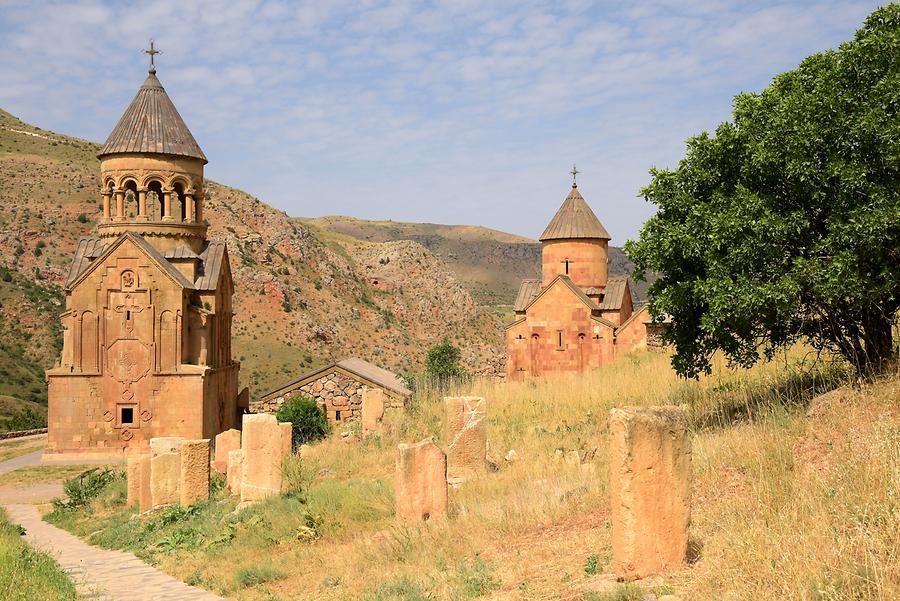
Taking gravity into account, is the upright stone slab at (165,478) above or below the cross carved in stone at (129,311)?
below

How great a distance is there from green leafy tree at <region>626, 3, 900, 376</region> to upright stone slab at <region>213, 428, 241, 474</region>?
9155 mm

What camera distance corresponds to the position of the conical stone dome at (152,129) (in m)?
26.5

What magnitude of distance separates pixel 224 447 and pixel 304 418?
9.70 m

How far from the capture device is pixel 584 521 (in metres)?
7.60

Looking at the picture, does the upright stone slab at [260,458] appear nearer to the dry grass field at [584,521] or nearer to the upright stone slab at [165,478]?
the dry grass field at [584,521]

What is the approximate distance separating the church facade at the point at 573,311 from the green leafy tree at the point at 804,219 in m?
14.7

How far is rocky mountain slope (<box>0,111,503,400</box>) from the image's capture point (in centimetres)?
5131

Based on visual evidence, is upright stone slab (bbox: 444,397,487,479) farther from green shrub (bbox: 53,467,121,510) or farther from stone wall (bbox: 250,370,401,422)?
stone wall (bbox: 250,370,401,422)

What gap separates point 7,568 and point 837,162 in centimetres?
1007

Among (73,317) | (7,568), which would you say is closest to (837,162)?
(7,568)

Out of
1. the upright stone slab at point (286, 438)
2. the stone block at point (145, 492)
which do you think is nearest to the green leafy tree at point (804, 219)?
the upright stone slab at point (286, 438)

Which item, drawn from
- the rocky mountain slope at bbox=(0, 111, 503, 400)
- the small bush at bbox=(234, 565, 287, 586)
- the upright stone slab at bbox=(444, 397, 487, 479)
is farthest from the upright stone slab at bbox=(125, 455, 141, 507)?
the rocky mountain slope at bbox=(0, 111, 503, 400)

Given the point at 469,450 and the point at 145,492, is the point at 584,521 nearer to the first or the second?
the point at 469,450

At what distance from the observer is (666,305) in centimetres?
1148
